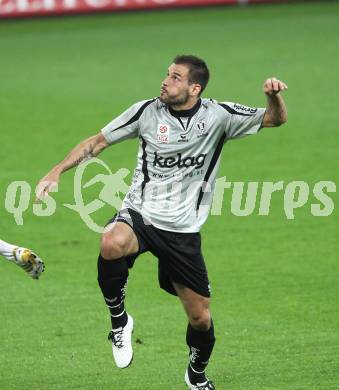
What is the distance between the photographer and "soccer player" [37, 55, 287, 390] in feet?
25.3

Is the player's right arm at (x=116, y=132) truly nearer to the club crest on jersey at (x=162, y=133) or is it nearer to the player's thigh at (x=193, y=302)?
the club crest on jersey at (x=162, y=133)

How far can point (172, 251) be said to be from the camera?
7.73 metres

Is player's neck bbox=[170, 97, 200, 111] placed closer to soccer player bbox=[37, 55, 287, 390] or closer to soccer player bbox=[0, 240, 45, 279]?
soccer player bbox=[37, 55, 287, 390]

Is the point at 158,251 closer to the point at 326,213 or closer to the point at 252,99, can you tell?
the point at 326,213

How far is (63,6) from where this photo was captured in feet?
89.4

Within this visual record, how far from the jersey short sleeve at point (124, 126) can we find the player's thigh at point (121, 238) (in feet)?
2.01

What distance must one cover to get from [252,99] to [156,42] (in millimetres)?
5625

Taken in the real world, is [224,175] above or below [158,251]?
below

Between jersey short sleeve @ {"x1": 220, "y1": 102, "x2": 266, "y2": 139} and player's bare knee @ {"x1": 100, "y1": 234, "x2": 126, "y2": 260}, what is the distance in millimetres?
1114

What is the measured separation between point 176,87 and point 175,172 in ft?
1.90

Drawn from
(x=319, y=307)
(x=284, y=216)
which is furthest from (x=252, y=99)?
(x=319, y=307)

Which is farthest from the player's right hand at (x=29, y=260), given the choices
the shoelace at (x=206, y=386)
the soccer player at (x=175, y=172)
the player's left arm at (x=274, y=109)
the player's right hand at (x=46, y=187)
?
the player's left arm at (x=274, y=109)

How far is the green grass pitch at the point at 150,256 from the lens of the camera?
8891 millimetres
